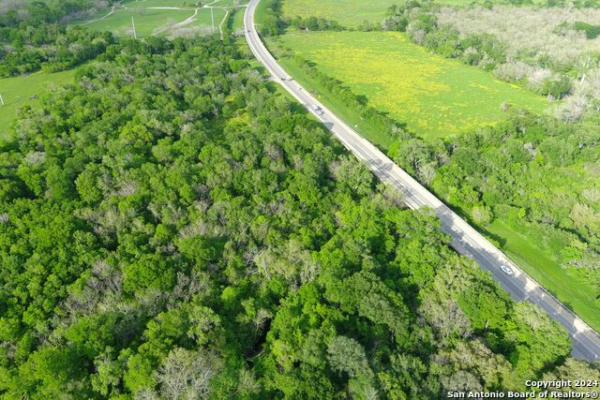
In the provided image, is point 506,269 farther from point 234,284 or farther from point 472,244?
point 234,284

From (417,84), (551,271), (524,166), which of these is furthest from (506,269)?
(417,84)

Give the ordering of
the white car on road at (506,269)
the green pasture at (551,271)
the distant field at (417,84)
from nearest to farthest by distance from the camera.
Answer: the green pasture at (551,271) → the white car on road at (506,269) → the distant field at (417,84)

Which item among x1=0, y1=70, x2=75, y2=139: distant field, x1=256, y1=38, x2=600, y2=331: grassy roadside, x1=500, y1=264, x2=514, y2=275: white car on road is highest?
x1=0, y1=70, x2=75, y2=139: distant field

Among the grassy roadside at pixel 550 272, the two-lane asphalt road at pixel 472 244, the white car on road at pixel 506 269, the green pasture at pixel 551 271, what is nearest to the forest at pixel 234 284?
the green pasture at pixel 551 271

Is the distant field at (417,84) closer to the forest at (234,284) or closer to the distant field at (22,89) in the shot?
the forest at (234,284)

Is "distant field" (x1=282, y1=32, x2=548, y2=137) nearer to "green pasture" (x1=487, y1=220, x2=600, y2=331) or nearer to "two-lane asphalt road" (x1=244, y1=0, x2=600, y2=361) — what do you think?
"two-lane asphalt road" (x1=244, y1=0, x2=600, y2=361)

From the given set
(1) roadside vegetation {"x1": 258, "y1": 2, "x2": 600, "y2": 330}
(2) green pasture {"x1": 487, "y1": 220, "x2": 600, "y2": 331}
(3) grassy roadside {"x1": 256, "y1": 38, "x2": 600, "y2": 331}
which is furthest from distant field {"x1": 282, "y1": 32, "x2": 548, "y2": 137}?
(2) green pasture {"x1": 487, "y1": 220, "x2": 600, "y2": 331}
